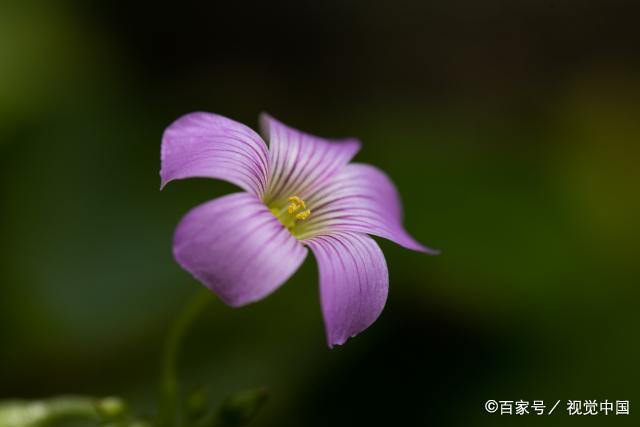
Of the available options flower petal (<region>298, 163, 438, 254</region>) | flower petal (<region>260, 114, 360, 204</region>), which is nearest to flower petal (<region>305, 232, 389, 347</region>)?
flower petal (<region>298, 163, 438, 254</region>)

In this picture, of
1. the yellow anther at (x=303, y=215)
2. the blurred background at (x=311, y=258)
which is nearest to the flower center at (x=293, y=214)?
the yellow anther at (x=303, y=215)

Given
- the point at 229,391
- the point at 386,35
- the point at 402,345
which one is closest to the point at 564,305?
the point at 402,345

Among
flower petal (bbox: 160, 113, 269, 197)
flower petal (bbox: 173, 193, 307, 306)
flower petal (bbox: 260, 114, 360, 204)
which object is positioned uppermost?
flower petal (bbox: 260, 114, 360, 204)

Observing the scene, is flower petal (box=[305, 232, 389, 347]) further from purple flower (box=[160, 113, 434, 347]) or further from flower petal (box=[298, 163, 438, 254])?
flower petal (box=[298, 163, 438, 254])

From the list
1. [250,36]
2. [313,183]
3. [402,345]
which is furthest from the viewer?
[250,36]

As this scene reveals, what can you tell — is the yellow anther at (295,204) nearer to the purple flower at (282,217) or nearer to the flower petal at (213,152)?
the purple flower at (282,217)

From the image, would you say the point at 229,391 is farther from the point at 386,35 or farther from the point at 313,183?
the point at 386,35

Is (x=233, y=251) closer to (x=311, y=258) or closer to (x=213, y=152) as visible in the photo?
(x=213, y=152)

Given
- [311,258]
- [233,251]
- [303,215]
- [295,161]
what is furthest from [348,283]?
[311,258]
